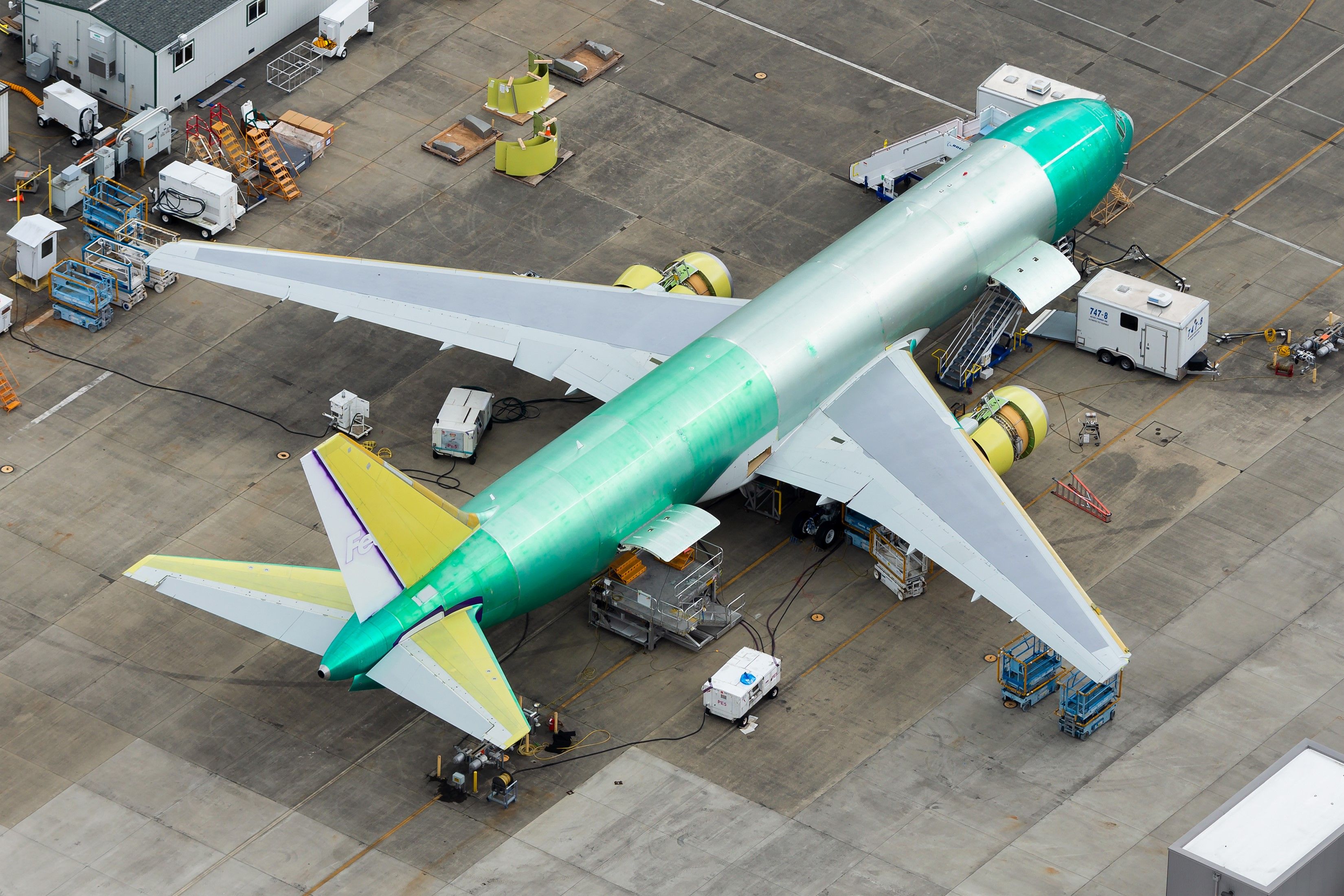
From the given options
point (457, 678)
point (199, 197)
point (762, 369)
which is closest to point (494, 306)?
point (762, 369)

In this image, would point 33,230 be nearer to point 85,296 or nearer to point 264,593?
point 85,296

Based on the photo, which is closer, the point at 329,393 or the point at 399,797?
the point at 399,797

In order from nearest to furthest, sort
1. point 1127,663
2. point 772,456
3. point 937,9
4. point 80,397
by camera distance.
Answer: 1. point 1127,663
2. point 772,456
3. point 80,397
4. point 937,9

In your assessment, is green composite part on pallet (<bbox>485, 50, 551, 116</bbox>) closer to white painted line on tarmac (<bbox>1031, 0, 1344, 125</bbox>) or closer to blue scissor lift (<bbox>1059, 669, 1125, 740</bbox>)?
white painted line on tarmac (<bbox>1031, 0, 1344, 125</bbox>)

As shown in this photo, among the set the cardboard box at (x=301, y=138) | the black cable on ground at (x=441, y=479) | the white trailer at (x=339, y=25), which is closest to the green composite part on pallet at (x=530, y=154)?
the cardboard box at (x=301, y=138)

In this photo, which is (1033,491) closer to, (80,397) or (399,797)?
(399,797)

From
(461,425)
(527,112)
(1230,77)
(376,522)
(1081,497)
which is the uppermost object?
(376,522)

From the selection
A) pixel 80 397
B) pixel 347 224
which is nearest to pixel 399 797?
pixel 80 397
